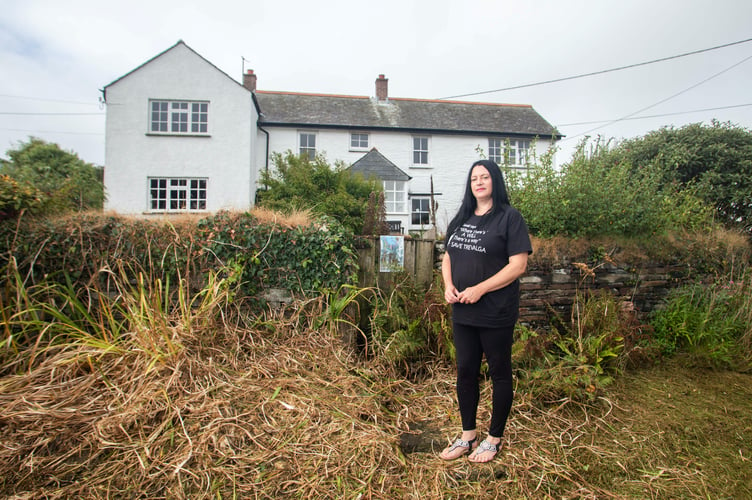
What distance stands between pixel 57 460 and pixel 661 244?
6.02m

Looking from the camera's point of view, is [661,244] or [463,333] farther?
[661,244]

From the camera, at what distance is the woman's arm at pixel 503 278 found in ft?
7.13

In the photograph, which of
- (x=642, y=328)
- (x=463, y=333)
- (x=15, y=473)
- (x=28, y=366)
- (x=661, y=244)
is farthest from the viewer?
(x=661, y=244)

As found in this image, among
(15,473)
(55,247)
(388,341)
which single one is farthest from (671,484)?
(55,247)

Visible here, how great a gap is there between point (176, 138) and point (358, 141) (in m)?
7.84

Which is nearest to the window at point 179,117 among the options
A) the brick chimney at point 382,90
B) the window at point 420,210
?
the brick chimney at point 382,90

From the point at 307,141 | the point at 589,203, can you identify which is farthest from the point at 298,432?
the point at 307,141

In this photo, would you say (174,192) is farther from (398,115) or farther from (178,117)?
(398,115)

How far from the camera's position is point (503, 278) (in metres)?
2.18

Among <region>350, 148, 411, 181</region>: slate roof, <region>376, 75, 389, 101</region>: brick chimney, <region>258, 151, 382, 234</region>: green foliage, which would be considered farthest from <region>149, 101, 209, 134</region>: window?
<region>376, 75, 389, 101</region>: brick chimney

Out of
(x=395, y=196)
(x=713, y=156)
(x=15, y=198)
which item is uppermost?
(x=395, y=196)

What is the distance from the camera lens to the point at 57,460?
7.07ft

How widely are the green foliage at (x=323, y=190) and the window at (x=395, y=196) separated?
4667 millimetres

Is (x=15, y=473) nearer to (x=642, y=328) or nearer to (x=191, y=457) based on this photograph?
(x=191, y=457)
